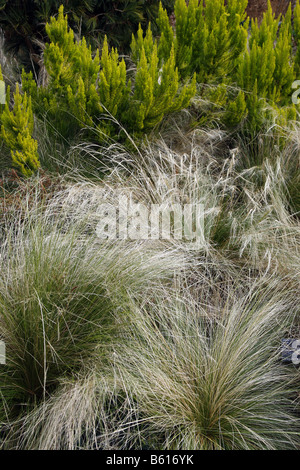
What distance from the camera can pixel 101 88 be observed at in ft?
10.8

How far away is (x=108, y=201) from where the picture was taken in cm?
296

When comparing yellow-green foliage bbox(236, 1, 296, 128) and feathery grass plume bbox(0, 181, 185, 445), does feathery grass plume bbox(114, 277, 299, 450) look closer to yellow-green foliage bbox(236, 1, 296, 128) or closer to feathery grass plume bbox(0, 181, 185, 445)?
feathery grass plume bbox(0, 181, 185, 445)

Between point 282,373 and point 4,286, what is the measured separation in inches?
57.1

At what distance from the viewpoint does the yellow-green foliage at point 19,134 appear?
3.05m

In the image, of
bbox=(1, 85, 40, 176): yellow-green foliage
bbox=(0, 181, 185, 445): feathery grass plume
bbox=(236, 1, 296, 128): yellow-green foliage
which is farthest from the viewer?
bbox=(236, 1, 296, 128): yellow-green foliage

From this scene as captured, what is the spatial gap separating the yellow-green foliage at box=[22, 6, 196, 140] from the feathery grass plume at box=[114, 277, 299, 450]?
1.77 meters

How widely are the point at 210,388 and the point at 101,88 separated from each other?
2.30 m

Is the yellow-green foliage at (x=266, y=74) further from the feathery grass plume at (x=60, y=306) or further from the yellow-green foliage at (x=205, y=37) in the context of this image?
the feathery grass plume at (x=60, y=306)

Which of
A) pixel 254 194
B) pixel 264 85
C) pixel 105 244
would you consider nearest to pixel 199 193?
pixel 254 194

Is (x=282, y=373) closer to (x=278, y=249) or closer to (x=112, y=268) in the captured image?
(x=278, y=249)

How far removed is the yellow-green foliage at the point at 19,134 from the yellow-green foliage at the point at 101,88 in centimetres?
41

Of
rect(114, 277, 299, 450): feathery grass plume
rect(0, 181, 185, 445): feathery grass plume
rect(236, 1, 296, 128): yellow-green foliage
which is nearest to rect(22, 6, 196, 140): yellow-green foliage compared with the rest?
rect(236, 1, 296, 128): yellow-green foliage

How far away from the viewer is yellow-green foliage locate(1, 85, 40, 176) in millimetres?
3047
